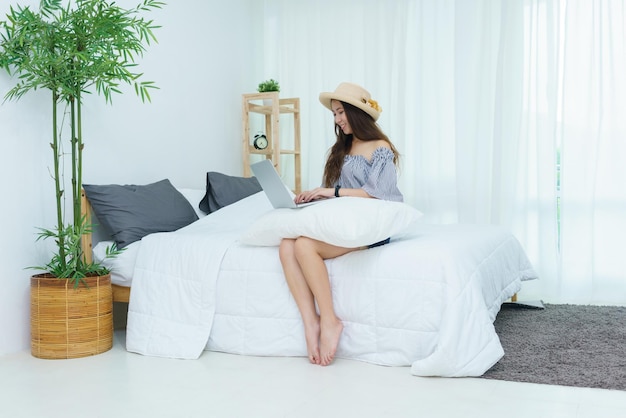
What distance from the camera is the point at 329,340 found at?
108 inches

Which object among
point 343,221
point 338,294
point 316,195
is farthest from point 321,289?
point 316,195

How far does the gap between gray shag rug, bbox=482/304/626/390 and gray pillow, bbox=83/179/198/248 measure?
172cm

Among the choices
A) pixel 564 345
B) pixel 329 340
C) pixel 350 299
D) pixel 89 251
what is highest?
pixel 89 251

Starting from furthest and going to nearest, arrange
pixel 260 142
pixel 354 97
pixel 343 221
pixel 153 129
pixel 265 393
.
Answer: pixel 260 142 < pixel 153 129 < pixel 354 97 < pixel 343 221 < pixel 265 393

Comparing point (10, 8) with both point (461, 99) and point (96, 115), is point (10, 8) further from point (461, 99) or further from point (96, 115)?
point (461, 99)

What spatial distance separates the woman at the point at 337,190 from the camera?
277 centimetres

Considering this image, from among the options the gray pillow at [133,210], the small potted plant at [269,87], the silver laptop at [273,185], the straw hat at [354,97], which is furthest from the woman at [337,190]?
the small potted plant at [269,87]

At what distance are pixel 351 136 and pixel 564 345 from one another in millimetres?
1317

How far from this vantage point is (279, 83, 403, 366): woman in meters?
2.77

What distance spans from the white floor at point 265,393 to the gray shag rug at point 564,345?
119 mm

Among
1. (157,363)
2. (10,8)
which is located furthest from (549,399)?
(10,8)

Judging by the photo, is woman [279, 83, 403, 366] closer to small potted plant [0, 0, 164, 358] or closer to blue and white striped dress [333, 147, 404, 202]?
blue and white striped dress [333, 147, 404, 202]

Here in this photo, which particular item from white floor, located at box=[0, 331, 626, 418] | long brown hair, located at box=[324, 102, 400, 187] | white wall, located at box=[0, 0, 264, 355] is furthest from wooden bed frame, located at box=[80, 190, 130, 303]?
long brown hair, located at box=[324, 102, 400, 187]

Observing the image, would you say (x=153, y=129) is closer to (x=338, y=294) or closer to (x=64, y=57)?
(x=64, y=57)
